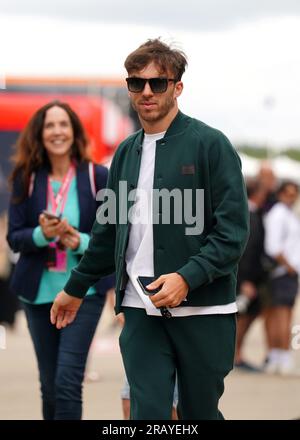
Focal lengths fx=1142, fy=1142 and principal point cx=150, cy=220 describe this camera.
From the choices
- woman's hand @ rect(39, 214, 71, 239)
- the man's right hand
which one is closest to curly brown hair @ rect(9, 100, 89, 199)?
woman's hand @ rect(39, 214, 71, 239)

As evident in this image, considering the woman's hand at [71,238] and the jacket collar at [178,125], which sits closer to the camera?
the jacket collar at [178,125]

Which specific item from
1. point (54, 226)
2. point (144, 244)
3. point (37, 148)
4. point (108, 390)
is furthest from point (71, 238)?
point (108, 390)

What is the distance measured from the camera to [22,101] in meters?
20.5

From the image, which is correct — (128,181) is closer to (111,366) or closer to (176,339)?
(176,339)

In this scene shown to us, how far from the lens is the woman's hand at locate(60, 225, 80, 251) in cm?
590

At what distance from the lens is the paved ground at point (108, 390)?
7.85m

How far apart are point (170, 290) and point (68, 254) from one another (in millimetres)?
1744

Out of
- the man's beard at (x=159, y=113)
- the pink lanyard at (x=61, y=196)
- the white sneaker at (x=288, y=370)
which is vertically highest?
the man's beard at (x=159, y=113)

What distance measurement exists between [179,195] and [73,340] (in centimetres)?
154

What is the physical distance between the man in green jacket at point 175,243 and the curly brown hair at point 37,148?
1.54 m

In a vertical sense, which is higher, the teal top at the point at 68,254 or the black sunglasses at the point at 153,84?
the black sunglasses at the point at 153,84

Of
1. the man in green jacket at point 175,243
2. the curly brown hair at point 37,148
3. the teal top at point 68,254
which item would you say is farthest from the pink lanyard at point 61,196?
the man in green jacket at point 175,243

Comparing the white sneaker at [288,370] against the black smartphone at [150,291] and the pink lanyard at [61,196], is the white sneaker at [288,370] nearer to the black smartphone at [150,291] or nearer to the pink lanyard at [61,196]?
the pink lanyard at [61,196]

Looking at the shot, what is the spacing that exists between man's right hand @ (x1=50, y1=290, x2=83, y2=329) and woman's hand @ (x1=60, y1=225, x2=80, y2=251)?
0.70 meters
